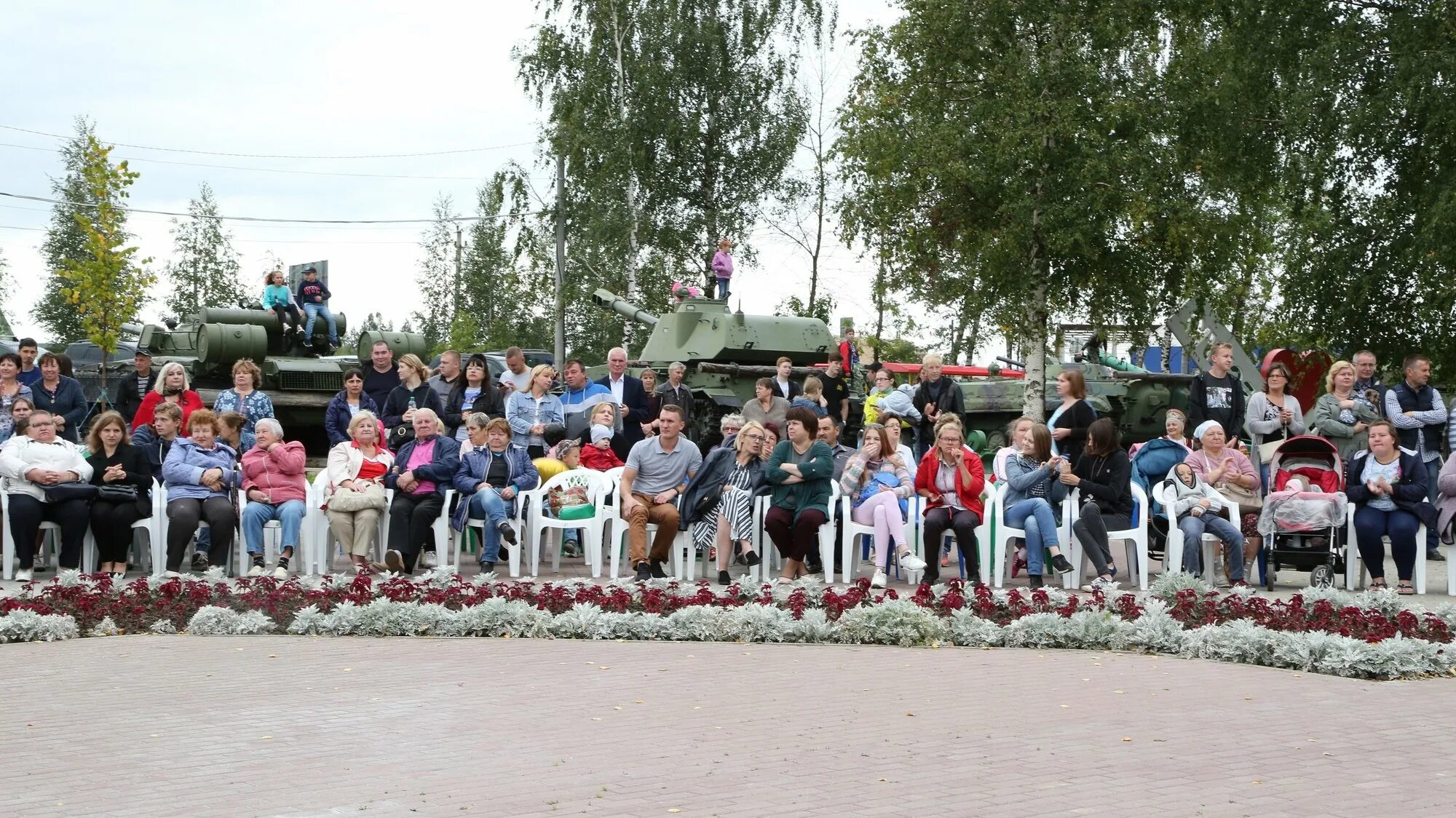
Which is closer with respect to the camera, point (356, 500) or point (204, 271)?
point (356, 500)

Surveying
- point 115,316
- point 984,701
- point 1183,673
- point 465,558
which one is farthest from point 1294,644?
point 115,316

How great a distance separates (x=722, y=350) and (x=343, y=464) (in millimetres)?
12769

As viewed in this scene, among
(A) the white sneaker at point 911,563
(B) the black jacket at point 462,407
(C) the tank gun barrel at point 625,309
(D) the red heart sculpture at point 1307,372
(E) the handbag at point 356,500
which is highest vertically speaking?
(C) the tank gun barrel at point 625,309

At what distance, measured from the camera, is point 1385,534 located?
40.8ft

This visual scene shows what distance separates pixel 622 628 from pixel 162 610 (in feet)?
9.42

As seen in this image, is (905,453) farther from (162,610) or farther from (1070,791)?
(1070,791)

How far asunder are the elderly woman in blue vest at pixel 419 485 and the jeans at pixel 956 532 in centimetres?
375

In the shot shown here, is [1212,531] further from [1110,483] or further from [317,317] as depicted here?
[317,317]

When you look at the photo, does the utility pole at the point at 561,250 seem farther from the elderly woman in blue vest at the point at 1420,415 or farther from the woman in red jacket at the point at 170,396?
the elderly woman in blue vest at the point at 1420,415

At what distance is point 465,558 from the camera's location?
47.2ft

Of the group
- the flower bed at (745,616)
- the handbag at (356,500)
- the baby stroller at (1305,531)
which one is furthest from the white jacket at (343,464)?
the baby stroller at (1305,531)

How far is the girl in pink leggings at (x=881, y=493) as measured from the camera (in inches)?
490

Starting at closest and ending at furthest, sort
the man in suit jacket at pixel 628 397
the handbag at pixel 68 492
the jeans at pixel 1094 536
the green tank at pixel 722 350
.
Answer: the jeans at pixel 1094 536 → the handbag at pixel 68 492 → the man in suit jacket at pixel 628 397 → the green tank at pixel 722 350

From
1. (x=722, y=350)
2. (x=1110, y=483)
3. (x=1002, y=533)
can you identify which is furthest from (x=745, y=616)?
(x=722, y=350)
